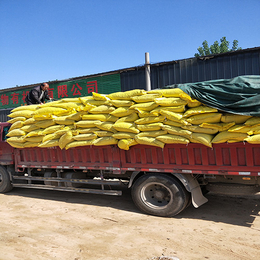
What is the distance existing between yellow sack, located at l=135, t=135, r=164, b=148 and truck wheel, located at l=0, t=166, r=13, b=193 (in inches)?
180

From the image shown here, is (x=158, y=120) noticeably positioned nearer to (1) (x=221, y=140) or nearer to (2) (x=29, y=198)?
(1) (x=221, y=140)

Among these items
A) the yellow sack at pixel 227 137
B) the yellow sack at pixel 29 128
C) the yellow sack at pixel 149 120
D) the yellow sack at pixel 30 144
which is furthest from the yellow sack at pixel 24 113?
the yellow sack at pixel 227 137

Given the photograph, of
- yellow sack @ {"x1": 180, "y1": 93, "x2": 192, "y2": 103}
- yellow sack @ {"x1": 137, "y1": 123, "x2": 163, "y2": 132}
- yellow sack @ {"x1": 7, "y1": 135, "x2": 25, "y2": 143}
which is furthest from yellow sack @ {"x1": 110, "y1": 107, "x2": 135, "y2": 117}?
yellow sack @ {"x1": 7, "y1": 135, "x2": 25, "y2": 143}

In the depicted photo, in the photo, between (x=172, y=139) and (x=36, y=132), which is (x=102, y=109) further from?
(x=36, y=132)

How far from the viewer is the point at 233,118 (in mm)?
4633

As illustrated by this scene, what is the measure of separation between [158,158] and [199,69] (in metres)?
6.43

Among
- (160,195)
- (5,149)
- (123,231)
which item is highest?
(5,149)

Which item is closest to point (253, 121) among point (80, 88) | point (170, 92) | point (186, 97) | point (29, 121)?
point (186, 97)

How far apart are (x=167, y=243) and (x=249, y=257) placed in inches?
45.9

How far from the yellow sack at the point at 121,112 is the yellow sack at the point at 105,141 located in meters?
0.53

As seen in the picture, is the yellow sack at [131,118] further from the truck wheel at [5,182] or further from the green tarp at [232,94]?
the truck wheel at [5,182]

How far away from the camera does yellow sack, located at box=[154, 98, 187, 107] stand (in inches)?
200

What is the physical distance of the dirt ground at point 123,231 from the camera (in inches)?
148

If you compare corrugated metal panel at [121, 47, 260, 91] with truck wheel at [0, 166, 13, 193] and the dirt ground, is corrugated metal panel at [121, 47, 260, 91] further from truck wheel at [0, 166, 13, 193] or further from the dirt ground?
truck wheel at [0, 166, 13, 193]
